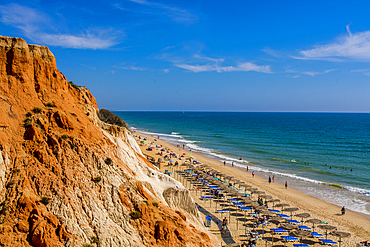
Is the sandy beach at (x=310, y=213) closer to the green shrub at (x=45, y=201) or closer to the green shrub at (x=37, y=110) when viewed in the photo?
the green shrub at (x=45, y=201)

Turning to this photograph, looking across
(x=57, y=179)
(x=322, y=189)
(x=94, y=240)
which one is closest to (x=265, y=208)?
(x=322, y=189)

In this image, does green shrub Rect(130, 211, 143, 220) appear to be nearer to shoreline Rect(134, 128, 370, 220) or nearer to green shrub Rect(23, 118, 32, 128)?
green shrub Rect(23, 118, 32, 128)

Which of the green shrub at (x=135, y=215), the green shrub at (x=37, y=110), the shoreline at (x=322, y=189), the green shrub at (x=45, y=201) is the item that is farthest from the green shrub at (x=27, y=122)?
the shoreline at (x=322, y=189)

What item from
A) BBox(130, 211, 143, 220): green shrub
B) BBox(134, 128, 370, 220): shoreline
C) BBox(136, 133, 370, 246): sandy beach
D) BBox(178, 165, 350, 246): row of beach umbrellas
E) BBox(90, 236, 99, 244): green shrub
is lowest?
BBox(136, 133, 370, 246): sandy beach

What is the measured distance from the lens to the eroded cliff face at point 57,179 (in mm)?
10008

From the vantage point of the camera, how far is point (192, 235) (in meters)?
12.8

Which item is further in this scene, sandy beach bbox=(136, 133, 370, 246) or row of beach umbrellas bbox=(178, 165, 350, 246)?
sandy beach bbox=(136, 133, 370, 246)

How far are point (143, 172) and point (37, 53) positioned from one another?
33.0 feet

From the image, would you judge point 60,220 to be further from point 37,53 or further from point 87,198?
point 37,53

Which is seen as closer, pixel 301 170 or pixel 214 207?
pixel 214 207

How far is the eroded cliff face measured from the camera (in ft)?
32.8

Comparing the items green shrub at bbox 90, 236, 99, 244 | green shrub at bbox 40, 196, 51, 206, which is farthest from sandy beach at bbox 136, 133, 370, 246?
green shrub at bbox 40, 196, 51, 206

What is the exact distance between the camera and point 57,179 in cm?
1126

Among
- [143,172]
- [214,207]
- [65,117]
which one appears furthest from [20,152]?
[214,207]
